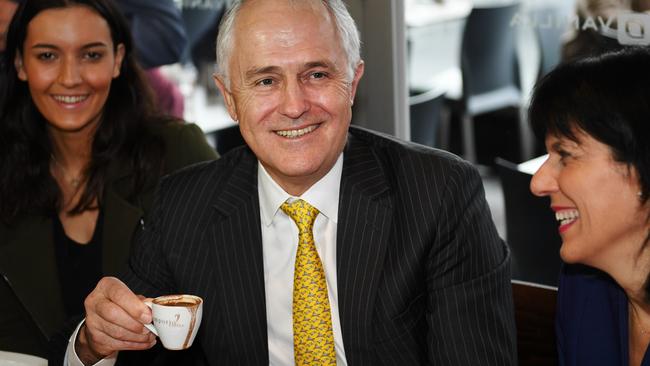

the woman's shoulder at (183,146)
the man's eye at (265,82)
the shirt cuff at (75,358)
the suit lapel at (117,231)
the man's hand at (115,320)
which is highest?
the man's eye at (265,82)

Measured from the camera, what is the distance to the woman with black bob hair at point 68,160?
2961 mm

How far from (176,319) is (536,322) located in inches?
41.8

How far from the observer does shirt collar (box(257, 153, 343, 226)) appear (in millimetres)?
2332

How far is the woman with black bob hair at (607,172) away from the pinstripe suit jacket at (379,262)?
0.24 meters

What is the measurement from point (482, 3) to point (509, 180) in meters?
0.65

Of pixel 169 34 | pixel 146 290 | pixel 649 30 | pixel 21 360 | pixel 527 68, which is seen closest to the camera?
pixel 21 360

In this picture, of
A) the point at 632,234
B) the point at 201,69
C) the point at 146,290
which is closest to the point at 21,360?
the point at 146,290

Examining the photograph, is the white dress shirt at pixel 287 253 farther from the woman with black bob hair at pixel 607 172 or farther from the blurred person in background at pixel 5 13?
the blurred person in background at pixel 5 13

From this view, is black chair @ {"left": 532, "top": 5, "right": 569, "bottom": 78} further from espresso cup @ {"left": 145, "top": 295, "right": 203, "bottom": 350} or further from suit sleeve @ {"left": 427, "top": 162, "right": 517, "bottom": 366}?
espresso cup @ {"left": 145, "top": 295, "right": 203, "bottom": 350}

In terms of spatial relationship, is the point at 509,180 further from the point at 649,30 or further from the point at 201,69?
the point at 201,69

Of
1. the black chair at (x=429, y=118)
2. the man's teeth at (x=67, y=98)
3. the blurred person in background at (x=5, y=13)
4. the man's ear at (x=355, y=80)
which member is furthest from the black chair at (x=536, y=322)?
the blurred person in background at (x=5, y=13)

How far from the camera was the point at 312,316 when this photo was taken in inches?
88.8

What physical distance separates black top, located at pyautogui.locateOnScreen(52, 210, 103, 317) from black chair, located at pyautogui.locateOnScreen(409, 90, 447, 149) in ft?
4.52

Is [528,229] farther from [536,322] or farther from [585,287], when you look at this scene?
[585,287]
